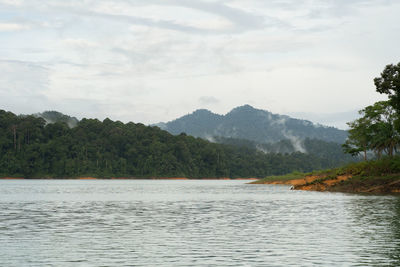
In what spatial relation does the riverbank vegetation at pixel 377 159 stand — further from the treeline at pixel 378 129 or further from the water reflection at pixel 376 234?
the water reflection at pixel 376 234

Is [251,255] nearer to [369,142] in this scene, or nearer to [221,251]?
[221,251]

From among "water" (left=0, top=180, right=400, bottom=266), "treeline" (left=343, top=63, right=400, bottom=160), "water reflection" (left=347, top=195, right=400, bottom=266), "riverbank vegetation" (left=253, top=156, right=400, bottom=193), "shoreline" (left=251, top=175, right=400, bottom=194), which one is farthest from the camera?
"treeline" (left=343, top=63, right=400, bottom=160)

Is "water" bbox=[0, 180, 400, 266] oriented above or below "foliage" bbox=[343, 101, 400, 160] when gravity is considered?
below

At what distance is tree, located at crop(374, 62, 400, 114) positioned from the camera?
9112 centimetres

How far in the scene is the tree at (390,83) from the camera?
91.1m

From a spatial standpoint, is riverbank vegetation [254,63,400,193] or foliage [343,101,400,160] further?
foliage [343,101,400,160]

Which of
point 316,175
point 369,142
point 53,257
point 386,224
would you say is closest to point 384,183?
point 316,175

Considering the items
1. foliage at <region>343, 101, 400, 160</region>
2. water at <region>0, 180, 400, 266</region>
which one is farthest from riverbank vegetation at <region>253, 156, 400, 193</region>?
water at <region>0, 180, 400, 266</region>

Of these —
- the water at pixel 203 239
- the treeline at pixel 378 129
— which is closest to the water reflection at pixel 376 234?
the water at pixel 203 239

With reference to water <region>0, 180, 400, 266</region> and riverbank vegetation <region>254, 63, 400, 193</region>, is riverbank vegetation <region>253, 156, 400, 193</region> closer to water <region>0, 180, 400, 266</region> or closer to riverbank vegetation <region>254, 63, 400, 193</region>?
riverbank vegetation <region>254, 63, 400, 193</region>

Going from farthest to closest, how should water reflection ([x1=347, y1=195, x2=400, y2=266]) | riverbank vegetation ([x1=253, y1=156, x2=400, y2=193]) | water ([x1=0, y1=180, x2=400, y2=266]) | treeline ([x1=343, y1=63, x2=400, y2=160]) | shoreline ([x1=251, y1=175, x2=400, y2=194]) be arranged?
treeline ([x1=343, y1=63, x2=400, y2=160])
riverbank vegetation ([x1=253, y1=156, x2=400, y2=193])
shoreline ([x1=251, y1=175, x2=400, y2=194])
water reflection ([x1=347, y1=195, x2=400, y2=266])
water ([x1=0, y1=180, x2=400, y2=266])

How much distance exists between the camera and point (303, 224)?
42.2 m

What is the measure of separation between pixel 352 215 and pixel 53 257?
101 feet

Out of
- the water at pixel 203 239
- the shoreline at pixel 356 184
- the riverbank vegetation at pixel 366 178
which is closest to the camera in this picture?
the water at pixel 203 239
